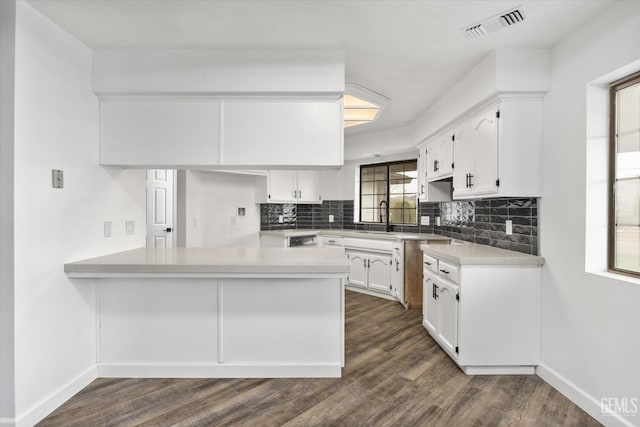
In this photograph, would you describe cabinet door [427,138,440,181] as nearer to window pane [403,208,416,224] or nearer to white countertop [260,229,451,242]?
white countertop [260,229,451,242]

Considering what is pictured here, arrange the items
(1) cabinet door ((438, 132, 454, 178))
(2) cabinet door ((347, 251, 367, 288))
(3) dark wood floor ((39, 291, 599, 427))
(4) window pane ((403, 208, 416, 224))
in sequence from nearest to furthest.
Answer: (3) dark wood floor ((39, 291, 599, 427)), (1) cabinet door ((438, 132, 454, 178)), (2) cabinet door ((347, 251, 367, 288)), (4) window pane ((403, 208, 416, 224))

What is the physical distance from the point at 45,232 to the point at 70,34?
4.25ft

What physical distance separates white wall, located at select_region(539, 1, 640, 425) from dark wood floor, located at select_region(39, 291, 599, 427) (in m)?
0.26

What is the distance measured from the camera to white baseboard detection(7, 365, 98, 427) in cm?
179

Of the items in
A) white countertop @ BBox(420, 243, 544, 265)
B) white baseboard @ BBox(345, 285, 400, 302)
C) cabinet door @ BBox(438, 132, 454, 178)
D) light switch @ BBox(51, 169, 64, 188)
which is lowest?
white baseboard @ BBox(345, 285, 400, 302)

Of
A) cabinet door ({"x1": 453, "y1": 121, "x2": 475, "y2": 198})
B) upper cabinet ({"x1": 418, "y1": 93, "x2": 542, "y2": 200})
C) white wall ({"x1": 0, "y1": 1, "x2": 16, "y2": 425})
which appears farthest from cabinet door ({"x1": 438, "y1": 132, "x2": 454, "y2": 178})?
white wall ({"x1": 0, "y1": 1, "x2": 16, "y2": 425})

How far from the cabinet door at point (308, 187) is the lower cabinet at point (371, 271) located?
113 centimetres

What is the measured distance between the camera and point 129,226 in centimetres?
278

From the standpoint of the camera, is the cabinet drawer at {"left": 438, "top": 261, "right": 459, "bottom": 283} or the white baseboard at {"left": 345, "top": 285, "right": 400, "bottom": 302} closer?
the cabinet drawer at {"left": 438, "top": 261, "right": 459, "bottom": 283}

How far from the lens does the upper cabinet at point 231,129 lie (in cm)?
240

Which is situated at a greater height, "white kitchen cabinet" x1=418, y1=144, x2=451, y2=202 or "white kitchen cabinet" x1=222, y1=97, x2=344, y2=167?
"white kitchen cabinet" x1=222, y1=97, x2=344, y2=167

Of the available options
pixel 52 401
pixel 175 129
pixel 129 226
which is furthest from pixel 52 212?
pixel 52 401

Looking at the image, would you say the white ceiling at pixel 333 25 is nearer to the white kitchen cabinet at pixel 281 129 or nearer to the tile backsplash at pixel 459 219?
→ the white kitchen cabinet at pixel 281 129

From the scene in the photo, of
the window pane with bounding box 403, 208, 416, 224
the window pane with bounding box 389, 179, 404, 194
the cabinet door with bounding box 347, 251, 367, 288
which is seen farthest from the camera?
the window pane with bounding box 389, 179, 404, 194
